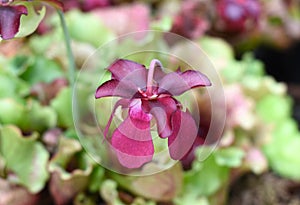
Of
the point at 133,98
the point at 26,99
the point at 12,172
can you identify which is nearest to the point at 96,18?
the point at 26,99

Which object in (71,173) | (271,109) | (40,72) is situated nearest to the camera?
(71,173)

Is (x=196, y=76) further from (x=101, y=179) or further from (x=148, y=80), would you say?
(x=101, y=179)

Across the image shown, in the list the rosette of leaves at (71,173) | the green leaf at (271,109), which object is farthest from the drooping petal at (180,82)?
the green leaf at (271,109)

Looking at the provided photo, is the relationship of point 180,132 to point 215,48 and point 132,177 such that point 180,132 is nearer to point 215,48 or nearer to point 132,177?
point 132,177

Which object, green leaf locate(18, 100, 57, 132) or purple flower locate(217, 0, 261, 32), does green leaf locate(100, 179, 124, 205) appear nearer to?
green leaf locate(18, 100, 57, 132)

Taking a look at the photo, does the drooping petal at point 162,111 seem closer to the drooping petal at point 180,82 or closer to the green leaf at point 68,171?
the drooping petal at point 180,82

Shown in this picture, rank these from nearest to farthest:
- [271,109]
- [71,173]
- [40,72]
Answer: [71,173] < [40,72] < [271,109]

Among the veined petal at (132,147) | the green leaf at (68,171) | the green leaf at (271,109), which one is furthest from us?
the green leaf at (271,109)

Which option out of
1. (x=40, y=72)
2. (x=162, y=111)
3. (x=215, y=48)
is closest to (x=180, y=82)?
(x=162, y=111)
